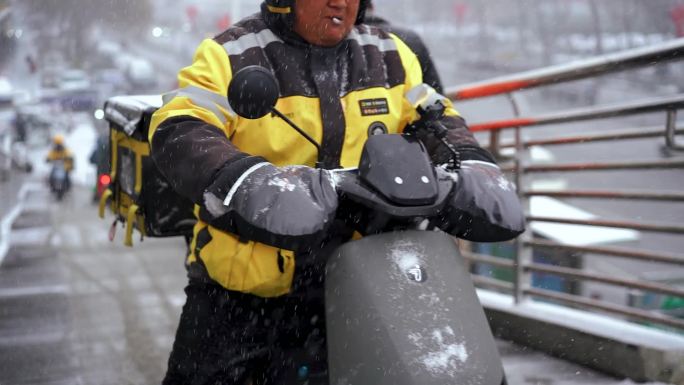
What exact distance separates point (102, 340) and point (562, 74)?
3.05 metres

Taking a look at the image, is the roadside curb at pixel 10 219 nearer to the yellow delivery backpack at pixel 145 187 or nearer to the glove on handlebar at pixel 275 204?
the yellow delivery backpack at pixel 145 187

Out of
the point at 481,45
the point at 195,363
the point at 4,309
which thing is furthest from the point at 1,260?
the point at 481,45

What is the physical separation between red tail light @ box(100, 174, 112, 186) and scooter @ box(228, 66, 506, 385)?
65.3 inches

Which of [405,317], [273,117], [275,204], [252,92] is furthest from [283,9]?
[405,317]

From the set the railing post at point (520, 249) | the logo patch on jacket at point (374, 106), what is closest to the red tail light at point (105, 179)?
the logo patch on jacket at point (374, 106)

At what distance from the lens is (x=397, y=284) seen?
1.81 meters

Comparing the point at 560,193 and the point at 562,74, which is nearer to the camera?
the point at 562,74

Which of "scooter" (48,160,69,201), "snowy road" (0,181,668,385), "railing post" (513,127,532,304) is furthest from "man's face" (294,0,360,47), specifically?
"scooter" (48,160,69,201)

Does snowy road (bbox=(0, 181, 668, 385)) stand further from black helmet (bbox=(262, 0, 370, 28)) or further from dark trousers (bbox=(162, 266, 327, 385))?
black helmet (bbox=(262, 0, 370, 28))

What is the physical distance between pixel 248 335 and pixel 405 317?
739 millimetres

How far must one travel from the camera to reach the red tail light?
11.4 feet

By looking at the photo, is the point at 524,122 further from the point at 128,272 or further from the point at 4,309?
the point at 128,272

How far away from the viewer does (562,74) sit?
15.0 feet

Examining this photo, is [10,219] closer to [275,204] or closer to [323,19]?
[323,19]
